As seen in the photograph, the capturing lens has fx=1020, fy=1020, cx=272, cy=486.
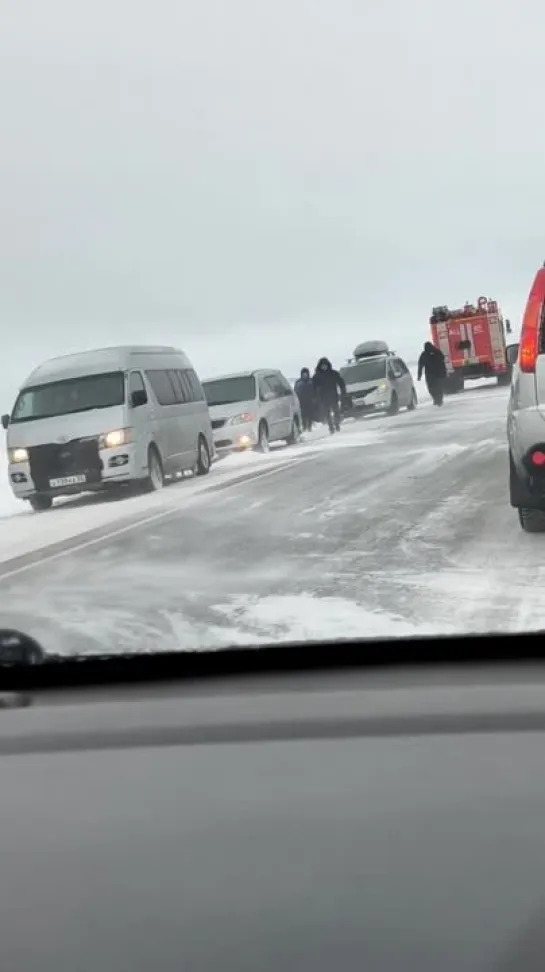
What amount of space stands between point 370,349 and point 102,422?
867mm

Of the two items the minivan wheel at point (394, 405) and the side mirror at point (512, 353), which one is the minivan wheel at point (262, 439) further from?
the side mirror at point (512, 353)

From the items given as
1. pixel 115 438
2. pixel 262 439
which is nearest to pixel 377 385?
pixel 262 439

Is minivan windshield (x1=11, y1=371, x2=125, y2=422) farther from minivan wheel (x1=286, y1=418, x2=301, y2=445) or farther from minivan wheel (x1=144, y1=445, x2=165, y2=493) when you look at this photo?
minivan wheel (x1=286, y1=418, x2=301, y2=445)

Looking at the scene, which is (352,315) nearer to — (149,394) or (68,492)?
(149,394)

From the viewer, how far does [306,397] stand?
3.40 meters

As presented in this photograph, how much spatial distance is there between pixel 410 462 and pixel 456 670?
152cm

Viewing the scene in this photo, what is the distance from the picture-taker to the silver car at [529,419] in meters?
→ 2.66

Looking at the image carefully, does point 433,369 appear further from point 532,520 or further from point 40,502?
point 40,502

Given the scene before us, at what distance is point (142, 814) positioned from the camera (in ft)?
5.61

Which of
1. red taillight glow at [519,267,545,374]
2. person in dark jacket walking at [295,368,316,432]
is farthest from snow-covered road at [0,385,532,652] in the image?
red taillight glow at [519,267,545,374]

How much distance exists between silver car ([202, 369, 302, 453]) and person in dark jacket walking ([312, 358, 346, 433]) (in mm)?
98

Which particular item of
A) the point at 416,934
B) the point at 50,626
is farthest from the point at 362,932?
the point at 50,626

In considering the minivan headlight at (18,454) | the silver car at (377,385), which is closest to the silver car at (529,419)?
the silver car at (377,385)

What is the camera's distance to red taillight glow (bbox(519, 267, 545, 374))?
265 cm
